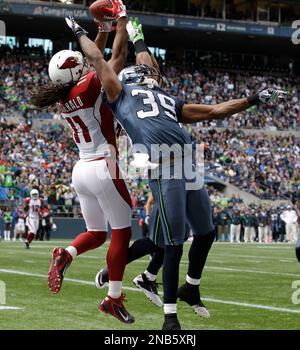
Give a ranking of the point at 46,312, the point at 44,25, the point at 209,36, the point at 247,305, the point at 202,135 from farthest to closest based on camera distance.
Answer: the point at 209,36 < the point at 44,25 < the point at 202,135 < the point at 247,305 < the point at 46,312

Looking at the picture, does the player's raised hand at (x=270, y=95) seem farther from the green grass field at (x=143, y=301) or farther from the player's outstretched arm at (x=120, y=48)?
the green grass field at (x=143, y=301)

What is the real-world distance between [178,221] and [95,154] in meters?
1.04

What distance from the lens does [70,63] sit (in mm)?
6156

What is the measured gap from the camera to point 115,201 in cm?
611

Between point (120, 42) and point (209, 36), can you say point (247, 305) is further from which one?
point (209, 36)

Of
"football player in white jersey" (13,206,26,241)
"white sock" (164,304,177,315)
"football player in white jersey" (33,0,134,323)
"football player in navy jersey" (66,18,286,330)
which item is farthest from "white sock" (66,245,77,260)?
"football player in white jersey" (13,206,26,241)

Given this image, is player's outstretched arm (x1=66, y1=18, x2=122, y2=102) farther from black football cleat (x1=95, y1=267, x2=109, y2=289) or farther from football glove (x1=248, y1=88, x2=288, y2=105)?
black football cleat (x1=95, y1=267, x2=109, y2=289)

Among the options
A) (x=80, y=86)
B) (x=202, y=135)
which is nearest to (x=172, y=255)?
(x=80, y=86)

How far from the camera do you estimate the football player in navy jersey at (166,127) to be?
5566 millimetres

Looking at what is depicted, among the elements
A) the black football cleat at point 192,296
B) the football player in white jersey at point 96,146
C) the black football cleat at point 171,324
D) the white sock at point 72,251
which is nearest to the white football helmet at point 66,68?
the football player in white jersey at point 96,146

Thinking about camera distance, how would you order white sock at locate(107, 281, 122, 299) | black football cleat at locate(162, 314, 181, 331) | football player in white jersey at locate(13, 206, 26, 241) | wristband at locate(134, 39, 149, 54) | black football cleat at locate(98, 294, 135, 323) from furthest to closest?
football player in white jersey at locate(13, 206, 26, 241)
wristband at locate(134, 39, 149, 54)
white sock at locate(107, 281, 122, 299)
black football cleat at locate(98, 294, 135, 323)
black football cleat at locate(162, 314, 181, 331)

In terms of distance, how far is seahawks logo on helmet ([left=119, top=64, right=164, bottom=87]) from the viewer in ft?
19.6

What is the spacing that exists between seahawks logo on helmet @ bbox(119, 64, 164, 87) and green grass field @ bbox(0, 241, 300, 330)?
1858 mm

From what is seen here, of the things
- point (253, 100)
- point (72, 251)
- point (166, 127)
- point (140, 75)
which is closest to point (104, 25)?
point (140, 75)
